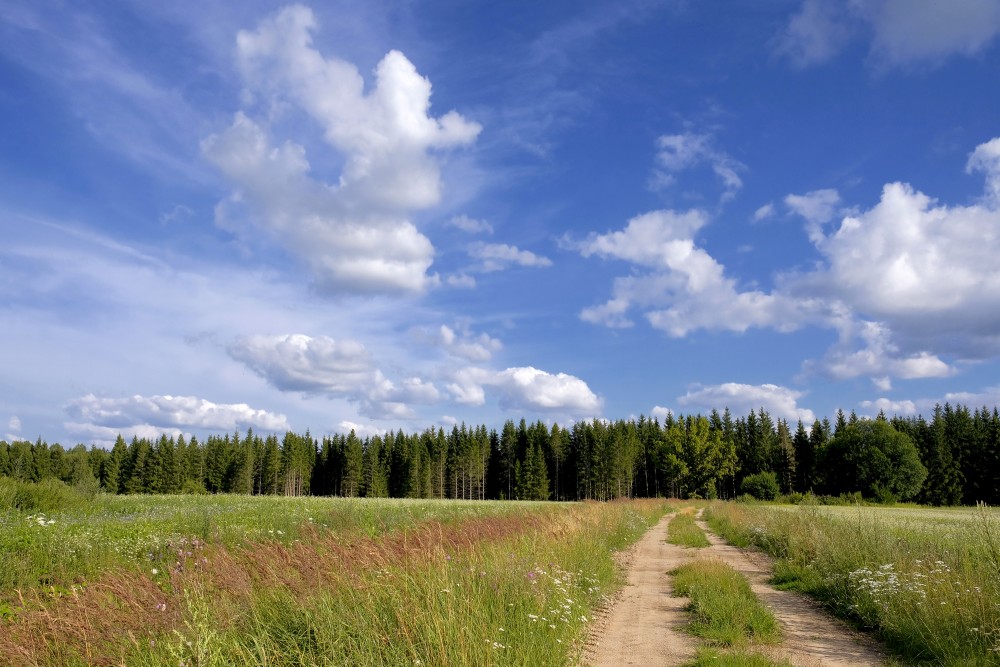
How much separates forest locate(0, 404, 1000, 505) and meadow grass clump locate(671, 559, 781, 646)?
6477 cm

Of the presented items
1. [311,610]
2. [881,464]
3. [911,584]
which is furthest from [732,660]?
[881,464]

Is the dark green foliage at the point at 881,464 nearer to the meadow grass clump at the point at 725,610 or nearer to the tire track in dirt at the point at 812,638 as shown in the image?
the tire track in dirt at the point at 812,638

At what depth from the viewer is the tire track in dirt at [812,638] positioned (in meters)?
7.30

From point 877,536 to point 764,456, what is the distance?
84.7 m

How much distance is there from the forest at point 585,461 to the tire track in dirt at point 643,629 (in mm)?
64666

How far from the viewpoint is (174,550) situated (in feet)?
35.2

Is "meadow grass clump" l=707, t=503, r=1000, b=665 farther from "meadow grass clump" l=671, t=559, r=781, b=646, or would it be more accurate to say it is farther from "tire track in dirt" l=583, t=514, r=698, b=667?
"tire track in dirt" l=583, t=514, r=698, b=667

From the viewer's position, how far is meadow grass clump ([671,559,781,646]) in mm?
8016

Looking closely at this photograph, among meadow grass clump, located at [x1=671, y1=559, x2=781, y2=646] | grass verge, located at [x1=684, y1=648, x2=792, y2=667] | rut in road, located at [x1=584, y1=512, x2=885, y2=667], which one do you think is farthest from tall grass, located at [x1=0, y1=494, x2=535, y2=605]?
meadow grass clump, located at [x1=671, y1=559, x2=781, y2=646]

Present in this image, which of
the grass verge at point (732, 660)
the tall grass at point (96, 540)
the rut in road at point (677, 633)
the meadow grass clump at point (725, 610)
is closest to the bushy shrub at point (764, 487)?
the rut in road at point (677, 633)

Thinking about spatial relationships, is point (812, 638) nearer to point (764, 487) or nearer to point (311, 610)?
point (311, 610)

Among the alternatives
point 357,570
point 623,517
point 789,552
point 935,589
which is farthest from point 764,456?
point 357,570

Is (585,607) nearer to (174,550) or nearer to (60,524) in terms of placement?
(174,550)

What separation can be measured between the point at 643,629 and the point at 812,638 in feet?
8.26
